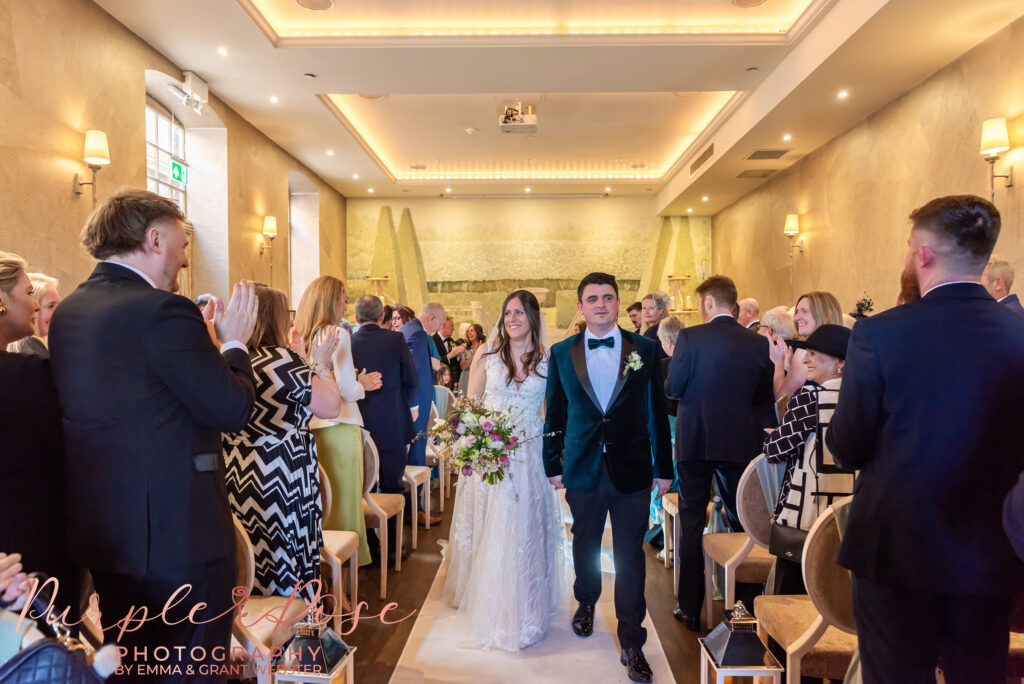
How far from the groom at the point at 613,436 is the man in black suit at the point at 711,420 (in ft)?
1.58

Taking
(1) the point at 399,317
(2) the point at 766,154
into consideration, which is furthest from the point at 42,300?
(2) the point at 766,154

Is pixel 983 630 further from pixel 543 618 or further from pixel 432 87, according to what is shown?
pixel 432 87

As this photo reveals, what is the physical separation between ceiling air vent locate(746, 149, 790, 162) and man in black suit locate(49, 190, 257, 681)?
A: 970 centimetres

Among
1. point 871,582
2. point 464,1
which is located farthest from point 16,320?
point 464,1

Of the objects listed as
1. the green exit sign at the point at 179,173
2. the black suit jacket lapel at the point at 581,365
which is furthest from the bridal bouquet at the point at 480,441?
the green exit sign at the point at 179,173

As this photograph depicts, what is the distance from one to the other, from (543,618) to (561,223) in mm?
12296

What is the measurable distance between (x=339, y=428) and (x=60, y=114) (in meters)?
4.43

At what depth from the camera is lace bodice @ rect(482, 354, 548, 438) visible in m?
3.76

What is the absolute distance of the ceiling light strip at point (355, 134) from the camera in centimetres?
895

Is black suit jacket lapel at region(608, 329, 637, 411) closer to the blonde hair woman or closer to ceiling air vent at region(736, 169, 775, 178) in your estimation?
the blonde hair woman

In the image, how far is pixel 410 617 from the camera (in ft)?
12.8

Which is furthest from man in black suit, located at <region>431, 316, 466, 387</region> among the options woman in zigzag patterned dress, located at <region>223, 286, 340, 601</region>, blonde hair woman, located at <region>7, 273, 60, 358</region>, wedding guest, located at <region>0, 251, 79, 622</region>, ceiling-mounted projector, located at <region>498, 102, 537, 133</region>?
wedding guest, located at <region>0, 251, 79, 622</region>

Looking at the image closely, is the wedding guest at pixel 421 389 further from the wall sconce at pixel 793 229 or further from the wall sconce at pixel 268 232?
the wall sconce at pixel 793 229

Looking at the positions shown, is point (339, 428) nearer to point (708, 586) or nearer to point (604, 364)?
point (604, 364)
